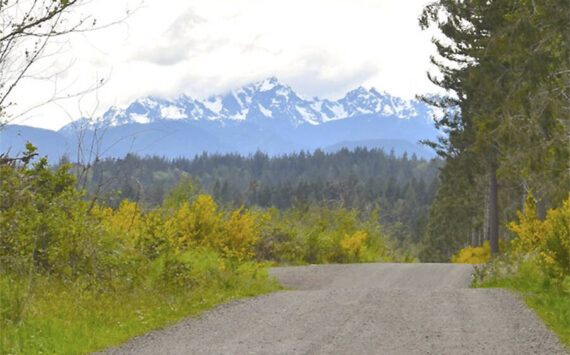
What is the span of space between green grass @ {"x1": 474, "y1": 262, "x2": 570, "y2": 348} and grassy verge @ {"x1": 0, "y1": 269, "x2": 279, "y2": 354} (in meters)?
5.01

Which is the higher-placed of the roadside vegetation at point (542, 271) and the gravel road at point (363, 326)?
the roadside vegetation at point (542, 271)

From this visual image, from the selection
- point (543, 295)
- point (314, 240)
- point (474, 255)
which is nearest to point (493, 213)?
point (474, 255)

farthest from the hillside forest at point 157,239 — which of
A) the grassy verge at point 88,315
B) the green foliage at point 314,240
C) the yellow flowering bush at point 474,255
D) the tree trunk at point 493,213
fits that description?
the yellow flowering bush at point 474,255

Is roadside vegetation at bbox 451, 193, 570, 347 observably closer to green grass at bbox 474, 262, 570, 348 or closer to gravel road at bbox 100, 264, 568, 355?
green grass at bbox 474, 262, 570, 348

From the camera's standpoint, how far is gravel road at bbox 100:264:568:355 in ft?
22.1

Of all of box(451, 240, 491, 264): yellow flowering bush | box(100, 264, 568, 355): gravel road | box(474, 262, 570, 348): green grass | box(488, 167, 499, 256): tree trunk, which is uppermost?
box(488, 167, 499, 256): tree trunk

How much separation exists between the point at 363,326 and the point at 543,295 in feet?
14.0

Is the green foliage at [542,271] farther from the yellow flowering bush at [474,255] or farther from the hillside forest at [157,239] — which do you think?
the yellow flowering bush at [474,255]

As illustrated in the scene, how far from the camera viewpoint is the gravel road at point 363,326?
6730mm

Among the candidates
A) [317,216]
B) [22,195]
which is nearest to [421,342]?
[22,195]

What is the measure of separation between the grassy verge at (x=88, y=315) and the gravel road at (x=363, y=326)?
1.04 ft

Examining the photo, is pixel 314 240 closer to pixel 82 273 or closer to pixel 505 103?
pixel 505 103

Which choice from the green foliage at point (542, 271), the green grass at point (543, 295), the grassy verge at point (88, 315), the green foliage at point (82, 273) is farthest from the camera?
the green foliage at point (542, 271)

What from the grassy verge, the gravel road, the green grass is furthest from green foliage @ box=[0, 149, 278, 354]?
the green grass
